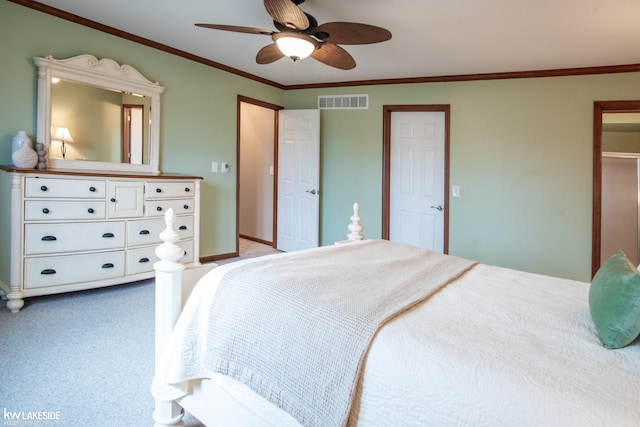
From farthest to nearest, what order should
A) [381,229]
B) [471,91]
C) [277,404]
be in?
1. [381,229]
2. [471,91]
3. [277,404]

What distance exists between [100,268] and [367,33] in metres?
2.72

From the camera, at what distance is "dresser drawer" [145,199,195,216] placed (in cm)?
325

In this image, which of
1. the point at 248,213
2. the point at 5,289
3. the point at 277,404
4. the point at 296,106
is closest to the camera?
the point at 277,404

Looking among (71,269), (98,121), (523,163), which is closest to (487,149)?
(523,163)

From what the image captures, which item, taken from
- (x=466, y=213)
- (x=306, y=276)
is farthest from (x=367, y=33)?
(x=466, y=213)

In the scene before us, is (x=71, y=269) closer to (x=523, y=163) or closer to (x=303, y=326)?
(x=303, y=326)

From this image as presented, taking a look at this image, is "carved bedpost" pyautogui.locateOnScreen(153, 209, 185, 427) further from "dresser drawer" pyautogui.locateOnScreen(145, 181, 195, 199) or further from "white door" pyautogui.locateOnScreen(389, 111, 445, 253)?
"white door" pyautogui.locateOnScreen(389, 111, 445, 253)

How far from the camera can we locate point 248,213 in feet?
19.7

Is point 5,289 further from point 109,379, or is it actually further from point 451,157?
point 451,157

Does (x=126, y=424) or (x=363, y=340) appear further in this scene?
(x=126, y=424)

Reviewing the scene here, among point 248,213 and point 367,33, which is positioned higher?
Answer: point 367,33

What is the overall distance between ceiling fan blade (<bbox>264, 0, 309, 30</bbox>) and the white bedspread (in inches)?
67.5

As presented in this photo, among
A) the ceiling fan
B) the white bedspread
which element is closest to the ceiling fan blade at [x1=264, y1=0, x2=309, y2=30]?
the ceiling fan

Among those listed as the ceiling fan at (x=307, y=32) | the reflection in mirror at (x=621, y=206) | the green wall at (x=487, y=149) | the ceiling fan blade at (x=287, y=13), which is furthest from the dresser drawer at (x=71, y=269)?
the reflection in mirror at (x=621, y=206)
